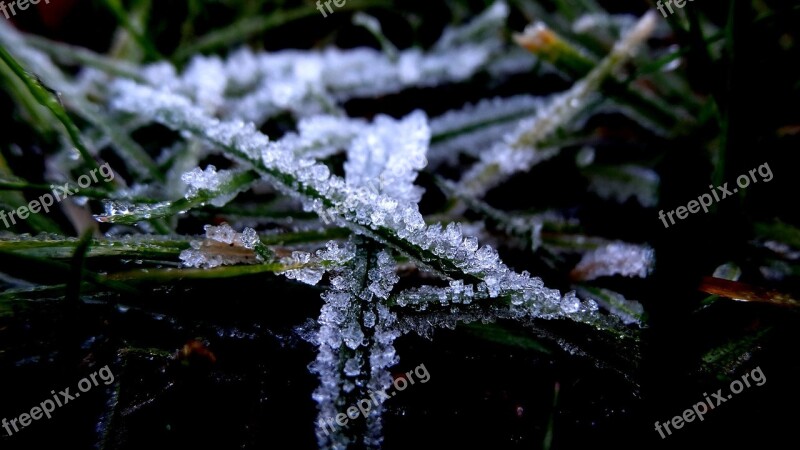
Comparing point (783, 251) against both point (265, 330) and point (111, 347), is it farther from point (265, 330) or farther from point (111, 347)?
point (111, 347)

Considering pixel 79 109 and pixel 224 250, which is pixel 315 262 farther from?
pixel 79 109

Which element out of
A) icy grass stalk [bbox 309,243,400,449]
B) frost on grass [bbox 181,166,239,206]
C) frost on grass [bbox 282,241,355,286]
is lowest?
icy grass stalk [bbox 309,243,400,449]

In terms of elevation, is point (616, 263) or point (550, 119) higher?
point (550, 119)

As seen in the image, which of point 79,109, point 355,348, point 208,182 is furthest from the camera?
point 79,109

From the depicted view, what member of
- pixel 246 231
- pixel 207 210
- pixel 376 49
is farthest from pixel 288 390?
pixel 376 49

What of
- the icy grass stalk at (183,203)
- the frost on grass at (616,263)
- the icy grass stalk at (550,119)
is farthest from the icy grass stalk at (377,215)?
the icy grass stalk at (550,119)

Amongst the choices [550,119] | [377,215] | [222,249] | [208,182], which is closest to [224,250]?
[222,249]

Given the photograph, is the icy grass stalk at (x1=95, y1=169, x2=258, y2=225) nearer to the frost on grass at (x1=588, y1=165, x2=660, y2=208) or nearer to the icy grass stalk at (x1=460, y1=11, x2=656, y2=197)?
the icy grass stalk at (x1=460, y1=11, x2=656, y2=197)

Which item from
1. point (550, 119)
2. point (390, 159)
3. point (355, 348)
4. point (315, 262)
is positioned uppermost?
point (550, 119)

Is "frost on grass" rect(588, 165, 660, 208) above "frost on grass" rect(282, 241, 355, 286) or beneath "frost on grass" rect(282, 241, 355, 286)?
above

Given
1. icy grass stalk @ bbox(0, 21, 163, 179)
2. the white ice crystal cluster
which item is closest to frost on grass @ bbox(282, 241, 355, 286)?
the white ice crystal cluster

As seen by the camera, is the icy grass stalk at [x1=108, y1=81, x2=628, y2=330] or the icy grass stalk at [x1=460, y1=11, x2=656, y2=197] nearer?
the icy grass stalk at [x1=108, y1=81, x2=628, y2=330]
